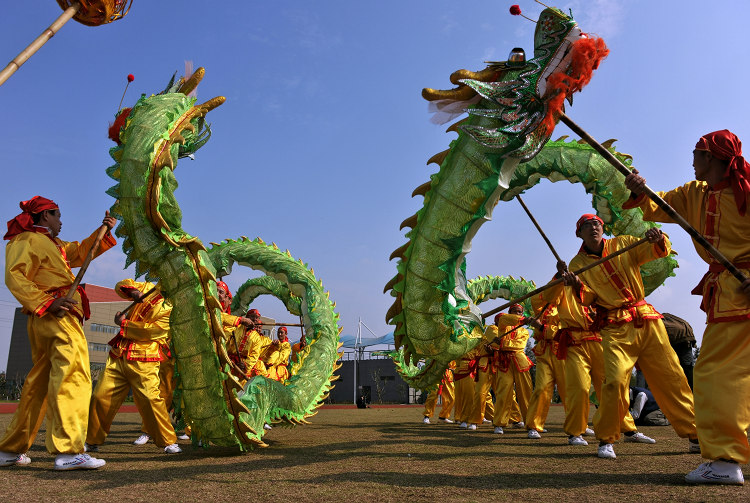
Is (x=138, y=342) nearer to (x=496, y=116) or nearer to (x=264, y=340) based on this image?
(x=496, y=116)

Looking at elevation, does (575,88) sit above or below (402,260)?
above

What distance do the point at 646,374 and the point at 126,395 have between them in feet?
14.7

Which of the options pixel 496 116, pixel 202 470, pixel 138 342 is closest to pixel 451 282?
pixel 496 116

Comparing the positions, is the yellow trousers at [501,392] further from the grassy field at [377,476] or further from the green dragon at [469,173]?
the green dragon at [469,173]

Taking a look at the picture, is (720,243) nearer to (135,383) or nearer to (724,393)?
(724,393)

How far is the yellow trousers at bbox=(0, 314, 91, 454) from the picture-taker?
370cm

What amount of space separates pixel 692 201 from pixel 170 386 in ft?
19.3

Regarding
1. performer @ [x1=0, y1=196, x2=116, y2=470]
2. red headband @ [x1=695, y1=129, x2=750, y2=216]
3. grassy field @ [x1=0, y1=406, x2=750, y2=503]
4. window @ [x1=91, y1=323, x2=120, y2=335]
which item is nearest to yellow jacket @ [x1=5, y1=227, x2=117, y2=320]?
performer @ [x1=0, y1=196, x2=116, y2=470]

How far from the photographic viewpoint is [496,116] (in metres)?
3.91

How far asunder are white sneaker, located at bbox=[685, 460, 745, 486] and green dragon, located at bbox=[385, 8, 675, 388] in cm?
207

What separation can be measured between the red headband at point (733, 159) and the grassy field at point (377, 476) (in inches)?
60.3

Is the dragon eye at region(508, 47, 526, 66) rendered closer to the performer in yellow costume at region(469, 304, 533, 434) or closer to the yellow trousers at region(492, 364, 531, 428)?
the performer in yellow costume at region(469, 304, 533, 434)

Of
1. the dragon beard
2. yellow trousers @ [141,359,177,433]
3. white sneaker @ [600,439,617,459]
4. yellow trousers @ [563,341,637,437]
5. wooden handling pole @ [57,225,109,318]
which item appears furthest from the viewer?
yellow trousers @ [141,359,177,433]

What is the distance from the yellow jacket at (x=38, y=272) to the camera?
386 cm
